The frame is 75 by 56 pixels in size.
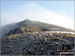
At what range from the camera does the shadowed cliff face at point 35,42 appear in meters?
3.50

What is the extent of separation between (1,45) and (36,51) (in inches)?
41.9

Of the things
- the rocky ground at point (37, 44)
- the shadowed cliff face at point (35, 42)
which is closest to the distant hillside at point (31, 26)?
the shadowed cliff face at point (35, 42)

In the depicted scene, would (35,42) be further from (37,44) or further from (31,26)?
(31,26)

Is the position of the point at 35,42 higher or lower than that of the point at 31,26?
lower

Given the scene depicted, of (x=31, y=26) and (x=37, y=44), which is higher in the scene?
(x=31, y=26)

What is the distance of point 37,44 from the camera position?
3631mm

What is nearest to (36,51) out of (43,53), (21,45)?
(43,53)

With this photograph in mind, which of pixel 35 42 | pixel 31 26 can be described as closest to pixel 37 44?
pixel 35 42

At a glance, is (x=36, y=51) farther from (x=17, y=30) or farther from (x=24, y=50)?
(x=17, y=30)

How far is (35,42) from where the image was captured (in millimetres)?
3689

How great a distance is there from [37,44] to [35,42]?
96mm

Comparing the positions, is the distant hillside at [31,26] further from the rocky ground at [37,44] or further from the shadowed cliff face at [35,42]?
the rocky ground at [37,44]

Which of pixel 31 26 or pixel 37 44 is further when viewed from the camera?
pixel 31 26

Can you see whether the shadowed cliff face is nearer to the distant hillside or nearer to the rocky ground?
the rocky ground
